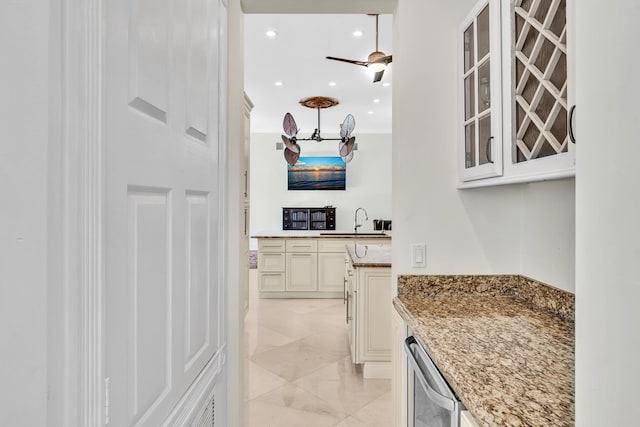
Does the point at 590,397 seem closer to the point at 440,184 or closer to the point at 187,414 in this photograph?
the point at 187,414

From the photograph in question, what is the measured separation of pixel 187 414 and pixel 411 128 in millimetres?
1459

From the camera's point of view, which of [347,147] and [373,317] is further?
[347,147]

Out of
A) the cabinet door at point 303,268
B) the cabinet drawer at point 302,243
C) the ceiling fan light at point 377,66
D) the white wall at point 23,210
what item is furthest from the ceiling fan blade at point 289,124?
the white wall at point 23,210

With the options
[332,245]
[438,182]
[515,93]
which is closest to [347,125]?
[332,245]

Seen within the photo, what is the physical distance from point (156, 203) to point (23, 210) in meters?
0.37

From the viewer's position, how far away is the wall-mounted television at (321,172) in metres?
7.16

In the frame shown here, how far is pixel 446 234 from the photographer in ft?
5.51

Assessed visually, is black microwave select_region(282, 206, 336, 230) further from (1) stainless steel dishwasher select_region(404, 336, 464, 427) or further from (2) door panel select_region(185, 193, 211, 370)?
(2) door panel select_region(185, 193, 211, 370)

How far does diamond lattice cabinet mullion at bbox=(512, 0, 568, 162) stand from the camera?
3.34 feet

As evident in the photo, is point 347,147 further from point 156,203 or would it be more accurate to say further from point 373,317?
point 156,203

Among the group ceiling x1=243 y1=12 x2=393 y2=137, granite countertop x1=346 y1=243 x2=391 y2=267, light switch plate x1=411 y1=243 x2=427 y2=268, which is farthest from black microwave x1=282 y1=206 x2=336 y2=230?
light switch plate x1=411 y1=243 x2=427 y2=268

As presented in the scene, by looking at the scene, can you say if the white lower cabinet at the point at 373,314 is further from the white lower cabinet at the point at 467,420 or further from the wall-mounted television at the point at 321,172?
the wall-mounted television at the point at 321,172

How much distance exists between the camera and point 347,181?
7352mm

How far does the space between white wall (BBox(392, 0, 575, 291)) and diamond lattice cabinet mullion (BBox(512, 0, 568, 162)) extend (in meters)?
0.46
